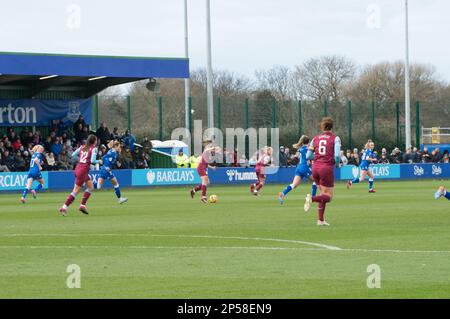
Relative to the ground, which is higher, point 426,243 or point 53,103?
point 53,103

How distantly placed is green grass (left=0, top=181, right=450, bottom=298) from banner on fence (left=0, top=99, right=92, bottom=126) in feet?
81.4

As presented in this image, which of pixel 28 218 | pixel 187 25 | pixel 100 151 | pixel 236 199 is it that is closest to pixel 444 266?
pixel 28 218

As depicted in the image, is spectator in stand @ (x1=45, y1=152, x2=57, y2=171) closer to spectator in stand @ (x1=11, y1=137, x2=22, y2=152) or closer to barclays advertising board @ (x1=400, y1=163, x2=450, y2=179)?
spectator in stand @ (x1=11, y1=137, x2=22, y2=152)

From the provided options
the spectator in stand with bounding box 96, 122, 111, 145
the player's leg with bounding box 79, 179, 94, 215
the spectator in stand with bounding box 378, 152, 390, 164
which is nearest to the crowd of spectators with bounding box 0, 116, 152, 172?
the spectator in stand with bounding box 96, 122, 111, 145

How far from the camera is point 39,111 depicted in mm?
53219

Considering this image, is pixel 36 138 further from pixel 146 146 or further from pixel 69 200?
pixel 69 200

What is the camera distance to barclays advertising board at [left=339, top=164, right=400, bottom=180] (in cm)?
5497

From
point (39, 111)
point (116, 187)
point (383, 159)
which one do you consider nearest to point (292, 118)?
point (383, 159)

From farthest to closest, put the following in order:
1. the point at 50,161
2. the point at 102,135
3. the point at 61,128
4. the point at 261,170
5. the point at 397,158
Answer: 1. the point at 397,158
2. the point at 61,128
3. the point at 102,135
4. the point at 50,161
5. the point at 261,170

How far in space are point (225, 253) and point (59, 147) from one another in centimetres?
3366

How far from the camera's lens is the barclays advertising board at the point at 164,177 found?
4894 cm

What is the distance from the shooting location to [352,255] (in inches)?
599
